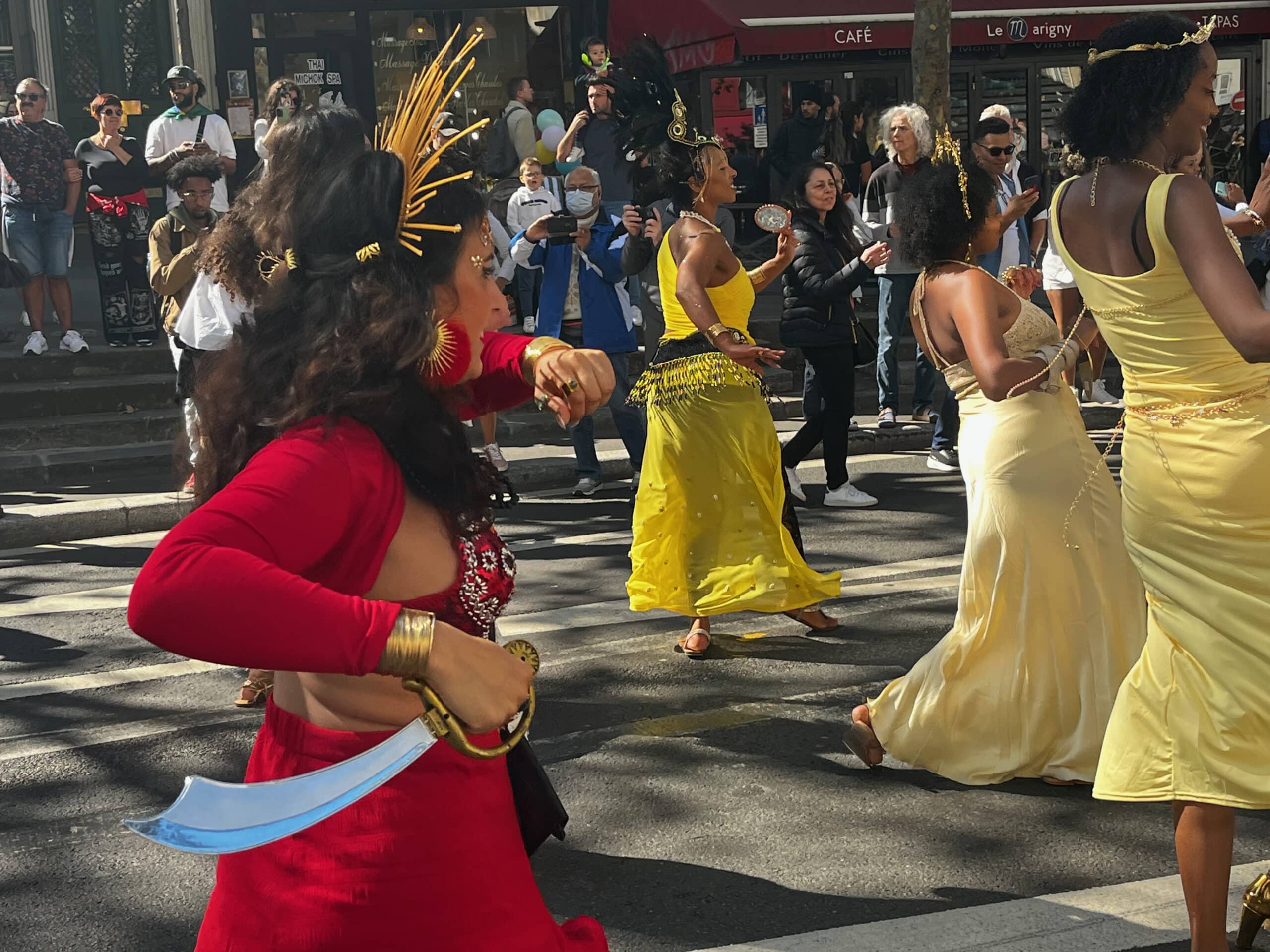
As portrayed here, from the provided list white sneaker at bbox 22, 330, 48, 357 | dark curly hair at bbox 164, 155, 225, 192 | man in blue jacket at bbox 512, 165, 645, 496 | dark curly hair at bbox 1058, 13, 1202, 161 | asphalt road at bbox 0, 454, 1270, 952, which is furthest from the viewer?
white sneaker at bbox 22, 330, 48, 357

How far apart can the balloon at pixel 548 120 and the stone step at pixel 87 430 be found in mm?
5327

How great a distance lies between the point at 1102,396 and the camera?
12.0 meters

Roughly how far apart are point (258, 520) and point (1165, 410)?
2166mm

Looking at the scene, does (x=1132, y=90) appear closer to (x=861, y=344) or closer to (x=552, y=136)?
(x=861, y=344)

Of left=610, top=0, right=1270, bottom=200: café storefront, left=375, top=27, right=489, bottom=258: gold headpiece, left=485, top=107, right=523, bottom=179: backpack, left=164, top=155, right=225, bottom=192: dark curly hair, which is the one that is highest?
left=610, top=0, right=1270, bottom=200: café storefront

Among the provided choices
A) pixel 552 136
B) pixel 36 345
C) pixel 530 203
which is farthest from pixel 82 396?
pixel 552 136

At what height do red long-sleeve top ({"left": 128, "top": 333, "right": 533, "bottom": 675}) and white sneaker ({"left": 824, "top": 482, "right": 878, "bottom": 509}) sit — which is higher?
red long-sleeve top ({"left": 128, "top": 333, "right": 533, "bottom": 675})

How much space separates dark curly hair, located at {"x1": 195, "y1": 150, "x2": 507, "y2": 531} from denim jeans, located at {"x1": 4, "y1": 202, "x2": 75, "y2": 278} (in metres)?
11.4

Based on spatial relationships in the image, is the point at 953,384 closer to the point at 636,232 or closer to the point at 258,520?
the point at 636,232

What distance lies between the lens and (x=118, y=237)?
41.9ft

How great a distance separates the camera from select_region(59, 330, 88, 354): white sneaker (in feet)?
41.1

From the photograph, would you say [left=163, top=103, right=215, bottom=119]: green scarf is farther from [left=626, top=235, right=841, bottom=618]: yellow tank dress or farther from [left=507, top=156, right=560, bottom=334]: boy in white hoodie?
A: [left=626, top=235, right=841, bottom=618]: yellow tank dress

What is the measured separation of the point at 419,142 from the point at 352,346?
1.11 ft

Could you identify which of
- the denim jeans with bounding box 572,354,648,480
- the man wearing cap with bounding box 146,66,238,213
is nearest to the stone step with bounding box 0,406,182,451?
the man wearing cap with bounding box 146,66,238,213
